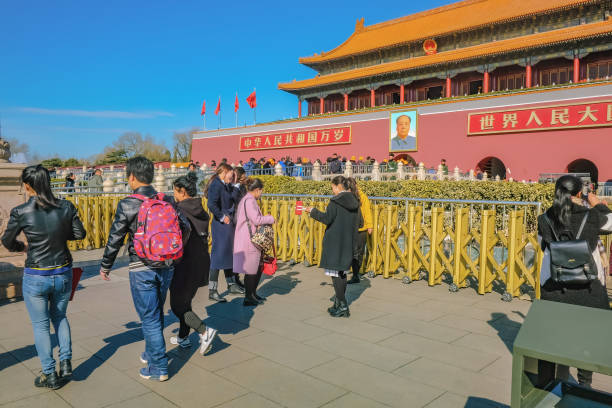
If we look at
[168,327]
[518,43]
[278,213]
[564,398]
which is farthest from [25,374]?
[518,43]

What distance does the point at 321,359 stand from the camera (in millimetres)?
3871

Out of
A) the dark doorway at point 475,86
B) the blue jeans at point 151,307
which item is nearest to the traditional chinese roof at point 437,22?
the dark doorway at point 475,86

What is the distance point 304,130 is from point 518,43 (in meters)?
13.5

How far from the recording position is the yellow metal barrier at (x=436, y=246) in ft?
19.1

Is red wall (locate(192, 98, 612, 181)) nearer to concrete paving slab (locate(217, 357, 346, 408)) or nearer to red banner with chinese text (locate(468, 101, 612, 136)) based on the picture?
red banner with chinese text (locate(468, 101, 612, 136))

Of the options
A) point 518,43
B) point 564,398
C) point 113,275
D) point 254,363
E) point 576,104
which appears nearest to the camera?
point 564,398

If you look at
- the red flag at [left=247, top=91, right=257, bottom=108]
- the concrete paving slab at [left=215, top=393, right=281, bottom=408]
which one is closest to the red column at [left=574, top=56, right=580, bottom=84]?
the red flag at [left=247, top=91, right=257, bottom=108]

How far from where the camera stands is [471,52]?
82.6 feet

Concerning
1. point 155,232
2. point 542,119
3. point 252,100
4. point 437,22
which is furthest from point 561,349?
point 252,100

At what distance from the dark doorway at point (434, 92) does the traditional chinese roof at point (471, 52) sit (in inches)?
83.2

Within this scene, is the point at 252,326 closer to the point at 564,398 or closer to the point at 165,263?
the point at 165,263

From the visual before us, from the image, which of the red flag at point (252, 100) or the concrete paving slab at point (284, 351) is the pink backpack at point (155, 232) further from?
the red flag at point (252, 100)

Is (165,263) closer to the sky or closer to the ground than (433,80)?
closer to the ground

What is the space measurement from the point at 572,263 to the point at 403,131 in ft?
76.4
